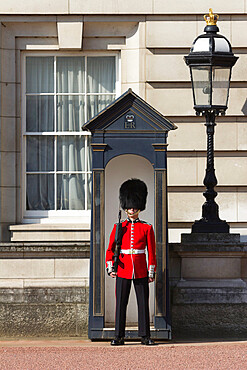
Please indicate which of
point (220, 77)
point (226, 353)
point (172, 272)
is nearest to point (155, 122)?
point (220, 77)

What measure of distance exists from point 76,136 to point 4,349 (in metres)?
3.56

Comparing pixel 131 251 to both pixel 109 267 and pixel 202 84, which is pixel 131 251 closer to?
pixel 109 267

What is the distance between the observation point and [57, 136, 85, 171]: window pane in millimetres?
12320

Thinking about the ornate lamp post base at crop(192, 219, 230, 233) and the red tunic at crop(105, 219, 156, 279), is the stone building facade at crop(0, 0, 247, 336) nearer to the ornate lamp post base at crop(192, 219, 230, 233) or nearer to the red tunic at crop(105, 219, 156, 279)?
the ornate lamp post base at crop(192, 219, 230, 233)

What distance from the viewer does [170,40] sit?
1210cm

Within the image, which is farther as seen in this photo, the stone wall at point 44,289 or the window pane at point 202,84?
the window pane at point 202,84

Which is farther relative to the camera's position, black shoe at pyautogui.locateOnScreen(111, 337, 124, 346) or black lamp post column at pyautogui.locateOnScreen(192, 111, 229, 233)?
black lamp post column at pyautogui.locateOnScreen(192, 111, 229, 233)

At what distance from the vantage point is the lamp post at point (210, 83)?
1045 cm

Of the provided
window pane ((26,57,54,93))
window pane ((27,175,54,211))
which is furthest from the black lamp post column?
window pane ((26,57,54,93))

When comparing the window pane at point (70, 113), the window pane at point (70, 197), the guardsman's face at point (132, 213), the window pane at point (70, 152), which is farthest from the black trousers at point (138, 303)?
the window pane at point (70, 113)

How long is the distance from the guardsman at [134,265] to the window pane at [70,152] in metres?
2.56

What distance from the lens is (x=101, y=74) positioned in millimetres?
12305

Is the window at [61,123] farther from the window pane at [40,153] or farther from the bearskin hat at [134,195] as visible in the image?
the bearskin hat at [134,195]

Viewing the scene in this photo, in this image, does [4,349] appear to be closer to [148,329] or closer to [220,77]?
[148,329]
